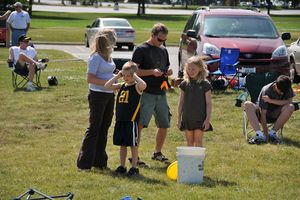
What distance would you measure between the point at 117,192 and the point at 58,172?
3.81 ft

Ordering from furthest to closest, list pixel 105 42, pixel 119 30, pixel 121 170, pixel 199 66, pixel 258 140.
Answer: pixel 119 30 < pixel 258 140 < pixel 199 66 < pixel 121 170 < pixel 105 42

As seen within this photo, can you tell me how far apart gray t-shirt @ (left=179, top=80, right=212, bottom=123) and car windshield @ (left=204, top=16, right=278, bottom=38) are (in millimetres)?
7955

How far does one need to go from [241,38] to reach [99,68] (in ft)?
28.5

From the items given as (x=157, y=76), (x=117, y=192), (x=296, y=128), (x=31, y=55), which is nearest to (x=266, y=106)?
(x=296, y=128)

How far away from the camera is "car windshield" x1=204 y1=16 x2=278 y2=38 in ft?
53.3

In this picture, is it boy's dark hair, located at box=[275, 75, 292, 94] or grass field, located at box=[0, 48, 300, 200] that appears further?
boy's dark hair, located at box=[275, 75, 292, 94]

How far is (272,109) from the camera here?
33.5ft

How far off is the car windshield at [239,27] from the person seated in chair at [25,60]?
400 centimetres

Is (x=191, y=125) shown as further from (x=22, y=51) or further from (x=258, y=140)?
(x=22, y=51)

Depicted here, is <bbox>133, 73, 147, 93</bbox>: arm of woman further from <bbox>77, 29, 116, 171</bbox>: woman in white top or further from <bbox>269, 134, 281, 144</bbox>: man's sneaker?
<bbox>269, 134, 281, 144</bbox>: man's sneaker

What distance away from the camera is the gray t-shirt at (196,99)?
8.21 meters

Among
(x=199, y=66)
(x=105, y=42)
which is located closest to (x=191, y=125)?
(x=199, y=66)

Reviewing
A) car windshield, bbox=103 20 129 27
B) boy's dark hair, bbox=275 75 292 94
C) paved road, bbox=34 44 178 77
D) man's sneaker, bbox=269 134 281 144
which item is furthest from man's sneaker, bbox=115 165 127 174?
car windshield, bbox=103 20 129 27

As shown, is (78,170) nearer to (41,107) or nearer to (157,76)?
(157,76)
